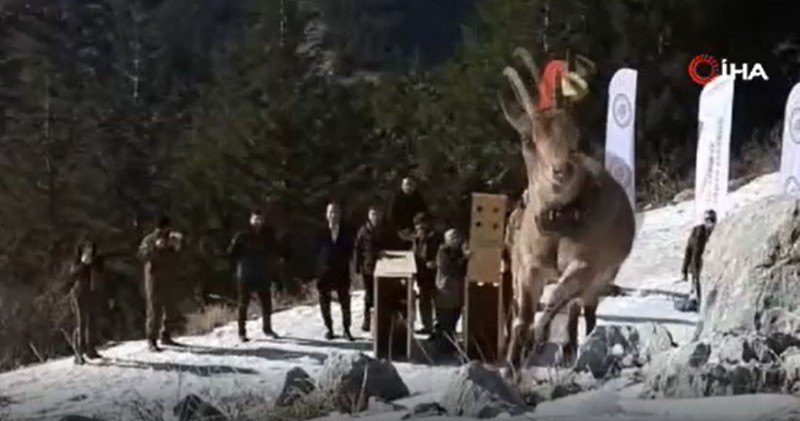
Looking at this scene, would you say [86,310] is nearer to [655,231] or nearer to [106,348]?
[106,348]

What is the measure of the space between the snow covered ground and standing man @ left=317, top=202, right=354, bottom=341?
7 cm

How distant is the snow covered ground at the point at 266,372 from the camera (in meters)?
3.75

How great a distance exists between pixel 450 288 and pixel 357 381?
42 centimetres

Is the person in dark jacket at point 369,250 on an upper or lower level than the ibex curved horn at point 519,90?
lower

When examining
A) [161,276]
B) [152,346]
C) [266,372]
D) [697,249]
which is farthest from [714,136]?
[152,346]

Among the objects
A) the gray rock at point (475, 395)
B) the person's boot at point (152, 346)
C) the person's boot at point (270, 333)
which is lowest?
the gray rock at point (475, 395)

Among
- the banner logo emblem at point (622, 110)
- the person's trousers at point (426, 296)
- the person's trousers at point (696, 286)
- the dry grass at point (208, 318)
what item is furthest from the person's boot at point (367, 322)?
the person's trousers at point (696, 286)

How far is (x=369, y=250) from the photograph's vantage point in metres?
3.74

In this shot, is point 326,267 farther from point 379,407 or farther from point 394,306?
point 379,407

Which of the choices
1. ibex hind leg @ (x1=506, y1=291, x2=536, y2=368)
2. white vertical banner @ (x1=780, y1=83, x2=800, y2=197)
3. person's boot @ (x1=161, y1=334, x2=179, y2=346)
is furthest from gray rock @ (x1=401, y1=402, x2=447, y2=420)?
white vertical banner @ (x1=780, y1=83, x2=800, y2=197)

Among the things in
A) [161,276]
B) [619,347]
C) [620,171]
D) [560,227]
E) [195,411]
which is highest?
[620,171]

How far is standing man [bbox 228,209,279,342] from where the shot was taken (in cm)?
367

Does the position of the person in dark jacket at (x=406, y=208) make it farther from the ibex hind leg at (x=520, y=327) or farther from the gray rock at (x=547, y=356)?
the gray rock at (x=547, y=356)

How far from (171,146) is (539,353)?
1.36 metres
